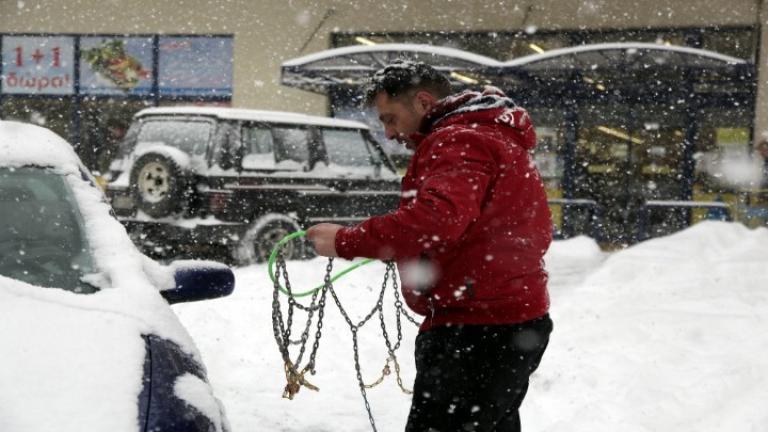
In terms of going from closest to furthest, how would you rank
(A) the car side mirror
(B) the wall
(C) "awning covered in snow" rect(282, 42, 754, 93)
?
(A) the car side mirror < (C) "awning covered in snow" rect(282, 42, 754, 93) < (B) the wall

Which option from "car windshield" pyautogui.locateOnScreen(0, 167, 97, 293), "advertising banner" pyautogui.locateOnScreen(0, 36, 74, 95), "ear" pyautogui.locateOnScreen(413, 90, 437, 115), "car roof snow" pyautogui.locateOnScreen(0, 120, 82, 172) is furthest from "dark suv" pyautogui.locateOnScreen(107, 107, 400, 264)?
"advertising banner" pyautogui.locateOnScreen(0, 36, 74, 95)

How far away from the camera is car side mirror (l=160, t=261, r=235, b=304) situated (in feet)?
10.7

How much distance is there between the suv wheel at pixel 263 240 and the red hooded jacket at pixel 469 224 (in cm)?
783

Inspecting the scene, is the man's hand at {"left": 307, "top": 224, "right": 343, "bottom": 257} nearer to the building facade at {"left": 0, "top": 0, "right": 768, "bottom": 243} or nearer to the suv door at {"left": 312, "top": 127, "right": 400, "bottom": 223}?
the suv door at {"left": 312, "top": 127, "right": 400, "bottom": 223}

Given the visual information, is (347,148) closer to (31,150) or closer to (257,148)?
(257,148)

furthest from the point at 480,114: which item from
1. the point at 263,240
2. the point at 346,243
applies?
the point at 263,240

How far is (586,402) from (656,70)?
11.9 metres

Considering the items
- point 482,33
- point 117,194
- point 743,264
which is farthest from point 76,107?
point 743,264

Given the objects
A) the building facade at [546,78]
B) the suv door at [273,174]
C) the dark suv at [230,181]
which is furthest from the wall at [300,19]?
the suv door at [273,174]

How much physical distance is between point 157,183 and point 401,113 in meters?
7.66

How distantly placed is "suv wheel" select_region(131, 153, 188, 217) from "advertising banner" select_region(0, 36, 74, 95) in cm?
1112

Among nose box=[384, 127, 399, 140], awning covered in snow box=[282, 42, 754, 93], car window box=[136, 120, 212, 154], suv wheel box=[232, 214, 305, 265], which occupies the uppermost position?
nose box=[384, 127, 399, 140]

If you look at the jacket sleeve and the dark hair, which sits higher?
the dark hair

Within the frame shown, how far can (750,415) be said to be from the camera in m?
4.70
